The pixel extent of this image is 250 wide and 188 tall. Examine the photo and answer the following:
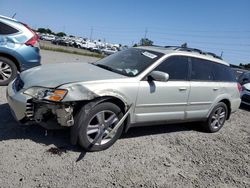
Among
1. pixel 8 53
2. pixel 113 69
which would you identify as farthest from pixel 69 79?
pixel 8 53

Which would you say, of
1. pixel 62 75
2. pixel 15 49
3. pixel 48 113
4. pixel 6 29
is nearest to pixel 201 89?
pixel 62 75

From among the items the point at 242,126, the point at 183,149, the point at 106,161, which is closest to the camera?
the point at 106,161

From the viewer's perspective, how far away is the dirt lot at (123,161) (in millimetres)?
3344

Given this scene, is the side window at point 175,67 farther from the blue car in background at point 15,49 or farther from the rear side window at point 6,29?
the rear side window at point 6,29

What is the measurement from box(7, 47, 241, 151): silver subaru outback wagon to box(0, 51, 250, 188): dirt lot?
1.11ft

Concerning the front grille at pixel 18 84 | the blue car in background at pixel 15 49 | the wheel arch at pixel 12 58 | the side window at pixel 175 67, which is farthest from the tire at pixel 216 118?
the wheel arch at pixel 12 58

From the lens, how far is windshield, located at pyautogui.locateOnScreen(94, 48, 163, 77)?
4.54 m

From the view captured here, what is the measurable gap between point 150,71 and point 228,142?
2.53 meters

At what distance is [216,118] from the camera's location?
6.03 metres

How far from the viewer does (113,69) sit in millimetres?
4684

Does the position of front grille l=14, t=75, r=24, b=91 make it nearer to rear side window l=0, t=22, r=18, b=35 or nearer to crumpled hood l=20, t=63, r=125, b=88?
crumpled hood l=20, t=63, r=125, b=88

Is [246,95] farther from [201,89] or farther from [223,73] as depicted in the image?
[201,89]

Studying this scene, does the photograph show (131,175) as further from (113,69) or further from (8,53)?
(8,53)

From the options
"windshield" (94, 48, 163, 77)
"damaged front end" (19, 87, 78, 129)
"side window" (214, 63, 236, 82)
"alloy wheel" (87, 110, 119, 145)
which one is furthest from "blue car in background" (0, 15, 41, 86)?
"side window" (214, 63, 236, 82)
